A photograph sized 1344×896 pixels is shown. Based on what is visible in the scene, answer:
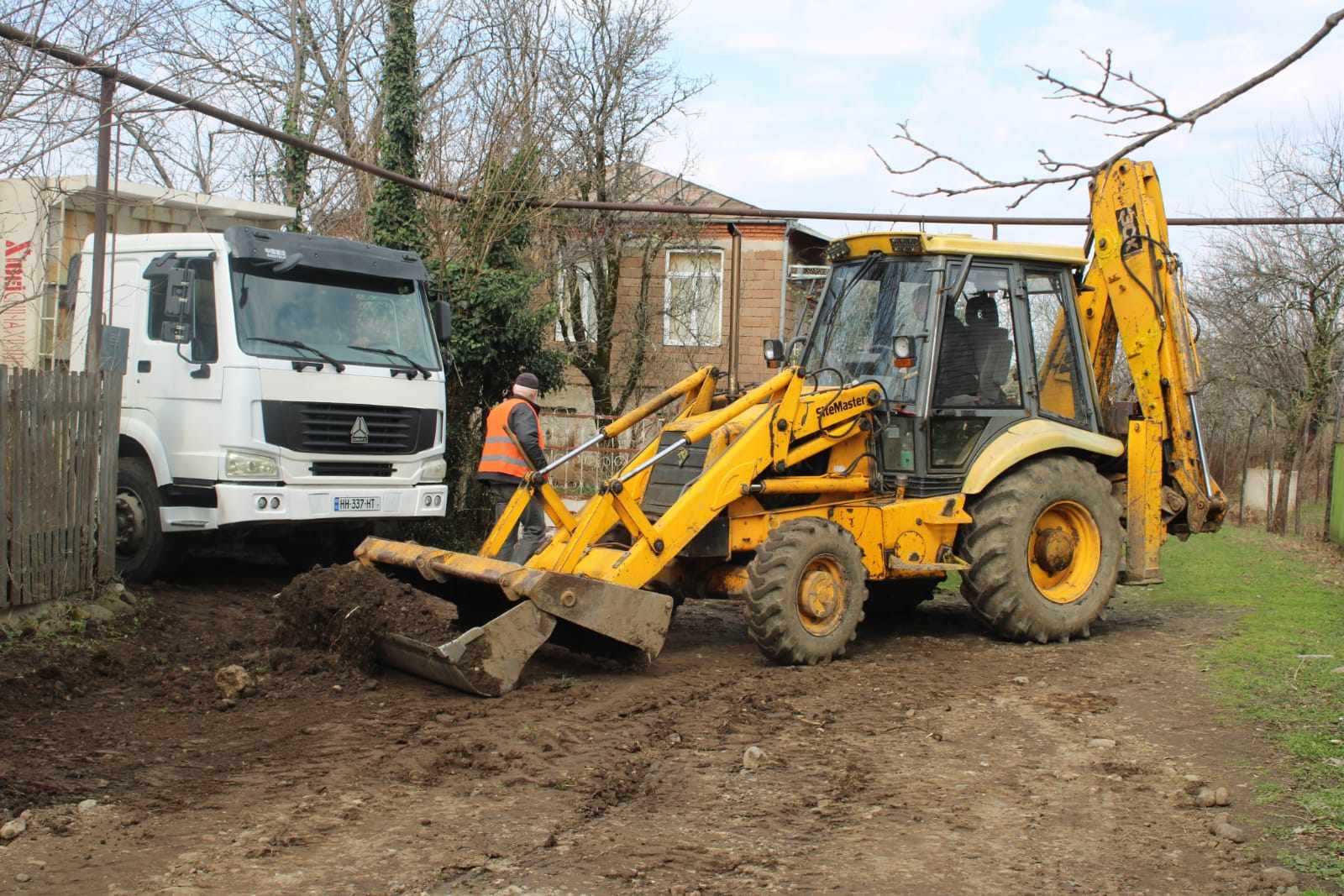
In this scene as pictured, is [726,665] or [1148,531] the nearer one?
[726,665]

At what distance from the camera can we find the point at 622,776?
572 cm

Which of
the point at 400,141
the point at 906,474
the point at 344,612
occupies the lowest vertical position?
the point at 344,612

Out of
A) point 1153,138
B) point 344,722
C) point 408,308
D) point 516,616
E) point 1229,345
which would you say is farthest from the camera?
point 1229,345

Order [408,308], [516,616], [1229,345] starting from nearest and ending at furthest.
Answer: [516,616]
[408,308]
[1229,345]

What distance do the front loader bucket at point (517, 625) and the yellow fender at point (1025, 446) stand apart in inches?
105

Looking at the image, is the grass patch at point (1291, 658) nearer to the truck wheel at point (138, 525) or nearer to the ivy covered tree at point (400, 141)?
the truck wheel at point (138, 525)

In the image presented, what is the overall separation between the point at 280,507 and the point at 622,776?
4997mm

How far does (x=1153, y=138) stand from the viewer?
3.67 metres

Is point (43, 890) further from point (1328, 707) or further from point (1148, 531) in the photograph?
point (1148, 531)

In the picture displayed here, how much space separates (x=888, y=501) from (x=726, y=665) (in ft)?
5.60

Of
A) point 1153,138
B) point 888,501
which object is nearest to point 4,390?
point 888,501

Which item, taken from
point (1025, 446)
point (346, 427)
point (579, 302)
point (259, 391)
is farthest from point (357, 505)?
point (579, 302)

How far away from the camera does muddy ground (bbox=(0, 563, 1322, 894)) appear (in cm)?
456

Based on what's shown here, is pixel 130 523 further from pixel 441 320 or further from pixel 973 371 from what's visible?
pixel 973 371
